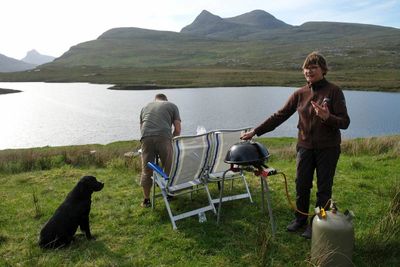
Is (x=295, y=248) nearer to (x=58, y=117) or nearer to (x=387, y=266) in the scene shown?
(x=387, y=266)

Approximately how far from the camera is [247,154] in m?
5.32

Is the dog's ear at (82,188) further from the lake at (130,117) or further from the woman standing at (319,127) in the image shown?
the lake at (130,117)

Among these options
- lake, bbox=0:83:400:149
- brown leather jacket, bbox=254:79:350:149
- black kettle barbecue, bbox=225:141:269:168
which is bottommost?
lake, bbox=0:83:400:149

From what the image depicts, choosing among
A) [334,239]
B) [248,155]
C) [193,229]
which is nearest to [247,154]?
[248,155]

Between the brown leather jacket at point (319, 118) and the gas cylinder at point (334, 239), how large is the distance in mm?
991

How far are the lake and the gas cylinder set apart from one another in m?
27.6

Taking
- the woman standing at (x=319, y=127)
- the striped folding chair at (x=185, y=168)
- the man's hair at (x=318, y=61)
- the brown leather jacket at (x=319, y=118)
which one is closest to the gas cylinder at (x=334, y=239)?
the woman standing at (x=319, y=127)

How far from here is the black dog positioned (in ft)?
19.2

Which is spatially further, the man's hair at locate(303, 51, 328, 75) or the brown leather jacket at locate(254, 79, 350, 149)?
the man's hair at locate(303, 51, 328, 75)

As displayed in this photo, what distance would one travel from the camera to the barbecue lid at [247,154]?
5293 millimetres

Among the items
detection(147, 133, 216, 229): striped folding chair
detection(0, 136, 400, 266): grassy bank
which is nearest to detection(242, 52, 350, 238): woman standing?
detection(0, 136, 400, 266): grassy bank

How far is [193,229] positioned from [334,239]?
2.39 meters

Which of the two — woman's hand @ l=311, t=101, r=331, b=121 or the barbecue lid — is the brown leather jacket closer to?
woman's hand @ l=311, t=101, r=331, b=121

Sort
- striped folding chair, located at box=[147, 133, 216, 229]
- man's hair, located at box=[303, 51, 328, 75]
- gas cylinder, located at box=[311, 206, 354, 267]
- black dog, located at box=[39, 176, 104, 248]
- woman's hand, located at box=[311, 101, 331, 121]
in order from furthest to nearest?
striped folding chair, located at box=[147, 133, 216, 229], black dog, located at box=[39, 176, 104, 248], man's hair, located at box=[303, 51, 328, 75], woman's hand, located at box=[311, 101, 331, 121], gas cylinder, located at box=[311, 206, 354, 267]
